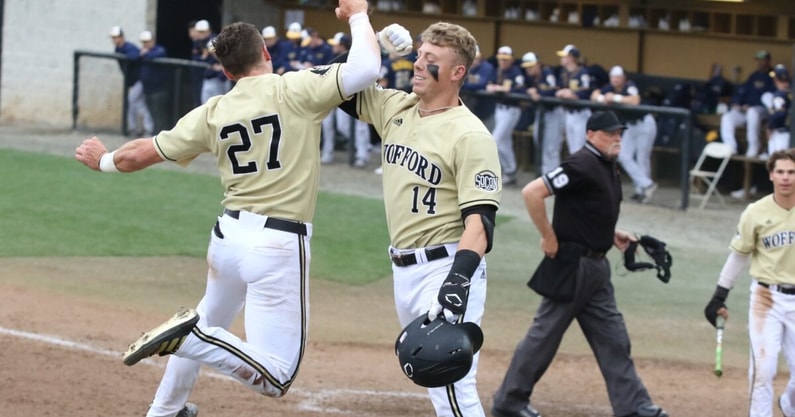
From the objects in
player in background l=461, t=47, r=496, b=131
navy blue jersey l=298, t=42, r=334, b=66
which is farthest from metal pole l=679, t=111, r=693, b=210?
navy blue jersey l=298, t=42, r=334, b=66

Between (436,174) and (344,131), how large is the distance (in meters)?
12.5

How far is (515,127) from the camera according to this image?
53.3 ft

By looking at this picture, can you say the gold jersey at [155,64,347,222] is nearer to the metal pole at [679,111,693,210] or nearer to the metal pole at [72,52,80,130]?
the metal pole at [679,111,693,210]

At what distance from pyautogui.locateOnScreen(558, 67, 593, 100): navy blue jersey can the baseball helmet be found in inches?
444

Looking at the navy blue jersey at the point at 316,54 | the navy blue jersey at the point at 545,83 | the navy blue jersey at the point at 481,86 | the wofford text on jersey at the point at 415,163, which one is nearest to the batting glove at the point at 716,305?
the wofford text on jersey at the point at 415,163

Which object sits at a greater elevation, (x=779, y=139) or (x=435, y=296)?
(x=779, y=139)

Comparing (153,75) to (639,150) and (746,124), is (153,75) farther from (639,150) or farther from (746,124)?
(746,124)

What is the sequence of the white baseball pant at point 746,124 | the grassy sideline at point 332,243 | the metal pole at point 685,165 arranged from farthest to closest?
the white baseball pant at point 746,124, the metal pole at point 685,165, the grassy sideline at point 332,243

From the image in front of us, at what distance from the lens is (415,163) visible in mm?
5426

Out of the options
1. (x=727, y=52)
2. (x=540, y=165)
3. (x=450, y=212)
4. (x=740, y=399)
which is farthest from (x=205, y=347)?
(x=727, y=52)

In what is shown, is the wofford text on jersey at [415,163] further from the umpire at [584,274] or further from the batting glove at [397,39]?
the umpire at [584,274]

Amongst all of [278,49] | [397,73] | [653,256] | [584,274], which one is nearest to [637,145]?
[397,73]

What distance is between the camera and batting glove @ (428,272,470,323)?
4.96 meters

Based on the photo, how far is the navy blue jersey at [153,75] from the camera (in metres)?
18.0
